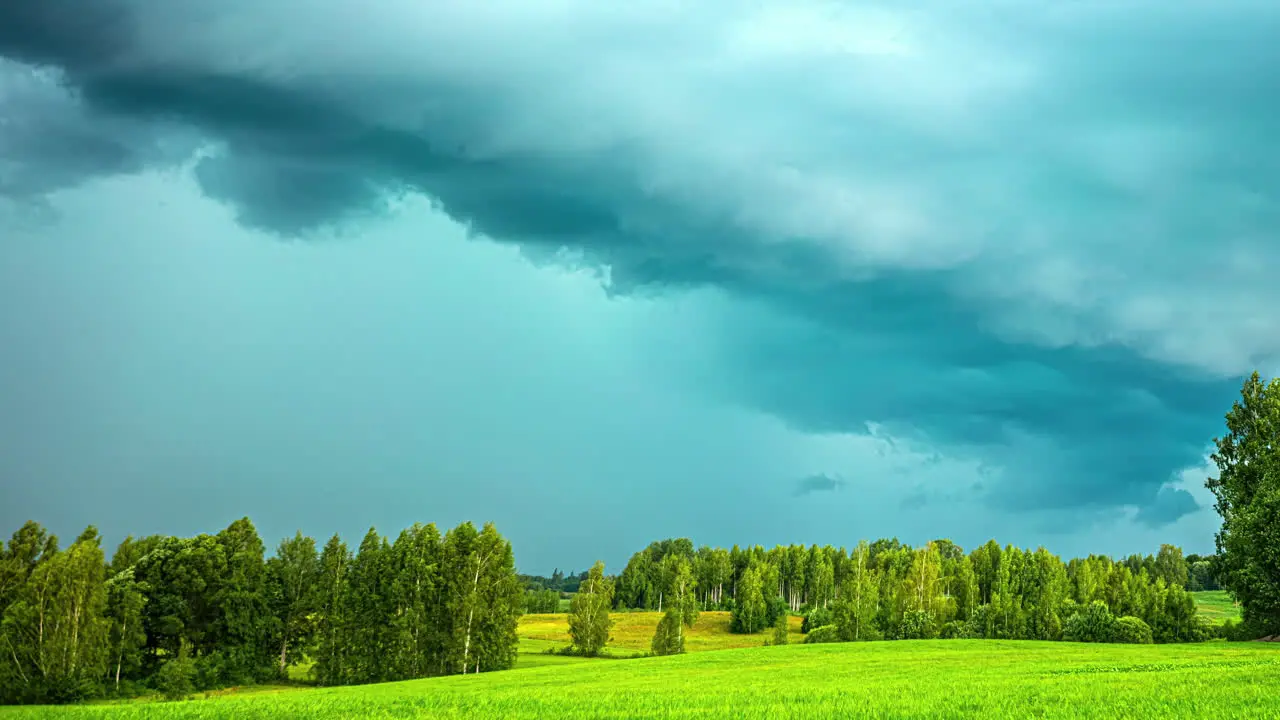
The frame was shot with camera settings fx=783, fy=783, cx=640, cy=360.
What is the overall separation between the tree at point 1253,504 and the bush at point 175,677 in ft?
296

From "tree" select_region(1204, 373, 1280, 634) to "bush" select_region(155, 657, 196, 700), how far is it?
90.3 meters

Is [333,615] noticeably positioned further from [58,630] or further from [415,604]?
[58,630]

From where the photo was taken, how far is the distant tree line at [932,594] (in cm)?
9088

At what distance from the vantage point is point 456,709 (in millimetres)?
25391

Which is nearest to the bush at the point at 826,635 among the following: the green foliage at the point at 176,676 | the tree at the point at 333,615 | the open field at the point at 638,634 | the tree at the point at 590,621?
the open field at the point at 638,634

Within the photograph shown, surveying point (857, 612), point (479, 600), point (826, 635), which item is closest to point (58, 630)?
point (479, 600)

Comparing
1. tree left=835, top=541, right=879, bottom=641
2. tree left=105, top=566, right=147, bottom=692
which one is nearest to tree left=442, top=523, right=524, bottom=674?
tree left=105, top=566, right=147, bottom=692

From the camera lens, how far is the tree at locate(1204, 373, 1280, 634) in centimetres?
6034

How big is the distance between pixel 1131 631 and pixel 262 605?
301 ft

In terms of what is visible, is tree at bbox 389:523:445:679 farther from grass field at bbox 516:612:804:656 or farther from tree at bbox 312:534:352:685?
grass field at bbox 516:612:804:656

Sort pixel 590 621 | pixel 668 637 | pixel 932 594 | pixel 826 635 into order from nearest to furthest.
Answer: pixel 668 637
pixel 826 635
pixel 590 621
pixel 932 594

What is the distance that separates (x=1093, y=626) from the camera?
8594 centimetres

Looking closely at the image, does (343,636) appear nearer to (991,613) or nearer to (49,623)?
(49,623)

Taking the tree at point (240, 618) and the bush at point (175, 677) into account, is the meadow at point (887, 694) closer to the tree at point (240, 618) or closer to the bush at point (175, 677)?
the bush at point (175, 677)
